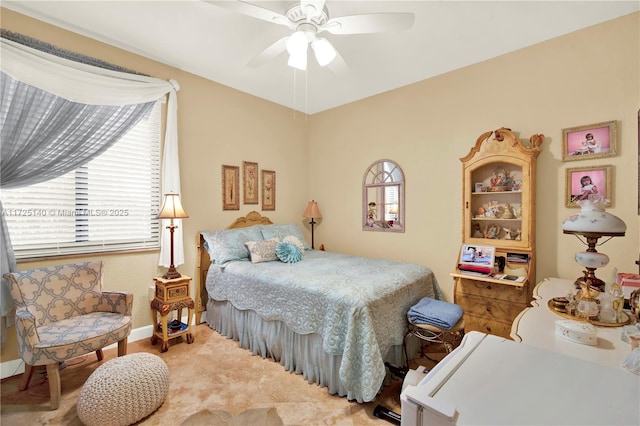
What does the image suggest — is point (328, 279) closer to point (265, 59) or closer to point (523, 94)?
point (265, 59)

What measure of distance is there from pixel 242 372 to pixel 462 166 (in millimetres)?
2888

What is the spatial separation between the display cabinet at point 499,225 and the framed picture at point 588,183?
26cm

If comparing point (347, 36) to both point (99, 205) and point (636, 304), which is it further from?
point (99, 205)

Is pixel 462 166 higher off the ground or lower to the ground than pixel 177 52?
lower

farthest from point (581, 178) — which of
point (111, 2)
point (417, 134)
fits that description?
point (111, 2)

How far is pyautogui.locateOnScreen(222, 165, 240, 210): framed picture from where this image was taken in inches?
140

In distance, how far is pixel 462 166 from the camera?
2.99 metres

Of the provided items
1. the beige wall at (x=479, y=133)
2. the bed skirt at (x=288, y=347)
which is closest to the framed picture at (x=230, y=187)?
the bed skirt at (x=288, y=347)

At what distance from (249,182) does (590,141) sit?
3537 mm

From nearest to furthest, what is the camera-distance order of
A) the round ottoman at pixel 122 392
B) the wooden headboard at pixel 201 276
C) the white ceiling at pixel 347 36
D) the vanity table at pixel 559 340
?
1. the vanity table at pixel 559 340
2. the round ottoman at pixel 122 392
3. the white ceiling at pixel 347 36
4. the wooden headboard at pixel 201 276

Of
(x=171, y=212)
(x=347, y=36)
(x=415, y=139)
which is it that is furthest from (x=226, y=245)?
(x=415, y=139)

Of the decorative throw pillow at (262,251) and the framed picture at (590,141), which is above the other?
the framed picture at (590,141)

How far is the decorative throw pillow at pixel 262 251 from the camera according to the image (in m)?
3.04

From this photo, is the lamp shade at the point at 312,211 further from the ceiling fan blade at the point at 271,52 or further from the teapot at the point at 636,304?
the teapot at the point at 636,304
